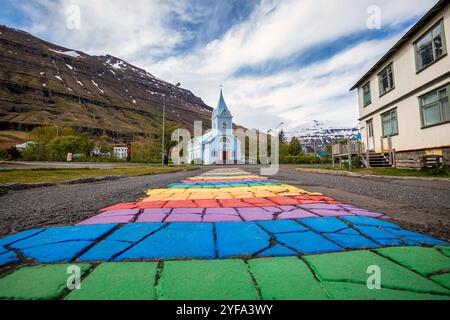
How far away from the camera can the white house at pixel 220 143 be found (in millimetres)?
42719

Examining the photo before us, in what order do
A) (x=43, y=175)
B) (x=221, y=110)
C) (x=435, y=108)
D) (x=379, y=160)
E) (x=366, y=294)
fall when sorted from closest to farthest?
(x=366, y=294)
(x=43, y=175)
(x=435, y=108)
(x=379, y=160)
(x=221, y=110)

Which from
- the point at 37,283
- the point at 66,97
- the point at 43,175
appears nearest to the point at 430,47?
the point at 37,283

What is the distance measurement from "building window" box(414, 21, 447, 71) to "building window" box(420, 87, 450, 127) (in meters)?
1.43

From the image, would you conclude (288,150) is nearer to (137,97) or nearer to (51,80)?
(51,80)

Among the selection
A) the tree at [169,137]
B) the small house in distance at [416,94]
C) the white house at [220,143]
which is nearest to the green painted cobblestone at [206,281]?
the small house in distance at [416,94]

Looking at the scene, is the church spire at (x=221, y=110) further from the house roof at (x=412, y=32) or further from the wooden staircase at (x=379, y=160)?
the wooden staircase at (x=379, y=160)

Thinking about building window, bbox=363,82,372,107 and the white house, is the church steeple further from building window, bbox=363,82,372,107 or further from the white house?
building window, bbox=363,82,372,107

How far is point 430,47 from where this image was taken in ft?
32.1

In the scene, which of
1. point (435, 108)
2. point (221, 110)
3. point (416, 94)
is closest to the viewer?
point (435, 108)

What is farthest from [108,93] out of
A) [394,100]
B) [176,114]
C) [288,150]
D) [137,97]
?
[394,100]

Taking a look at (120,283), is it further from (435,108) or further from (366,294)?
(435,108)

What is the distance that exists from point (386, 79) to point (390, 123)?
109 inches
